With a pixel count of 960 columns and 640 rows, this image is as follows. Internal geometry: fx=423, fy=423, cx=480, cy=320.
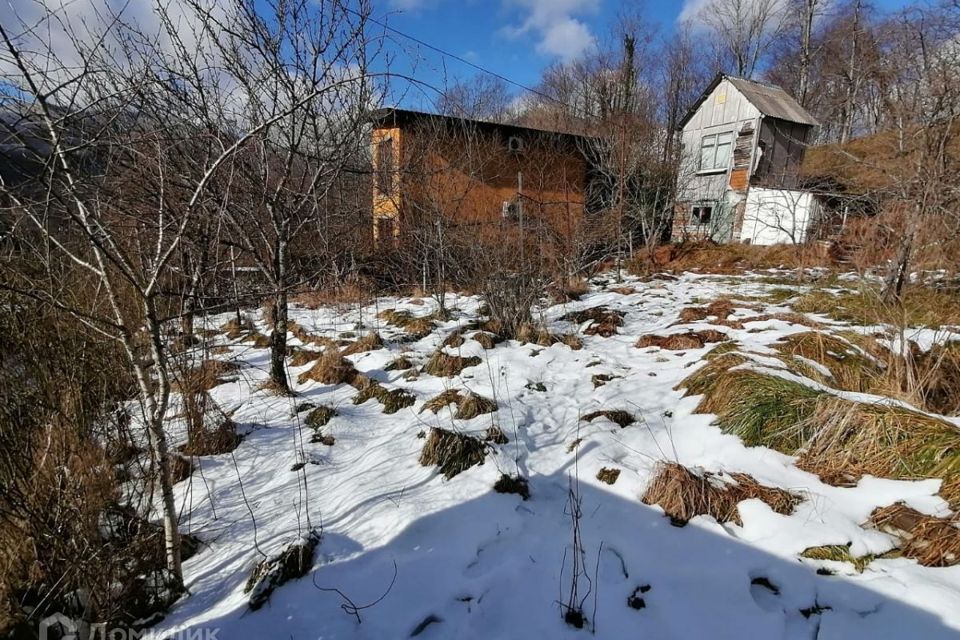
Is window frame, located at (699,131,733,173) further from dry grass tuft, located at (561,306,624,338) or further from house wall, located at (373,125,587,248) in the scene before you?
dry grass tuft, located at (561,306,624,338)

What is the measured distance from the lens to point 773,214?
1334 cm

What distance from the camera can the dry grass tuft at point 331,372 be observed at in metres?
4.54

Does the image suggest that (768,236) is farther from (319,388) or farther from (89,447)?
(89,447)

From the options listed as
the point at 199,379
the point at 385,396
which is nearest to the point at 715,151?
the point at 385,396

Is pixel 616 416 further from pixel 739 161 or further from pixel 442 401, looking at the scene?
pixel 739 161

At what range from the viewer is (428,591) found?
6.55 feet

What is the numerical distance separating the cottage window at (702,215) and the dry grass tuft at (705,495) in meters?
15.4

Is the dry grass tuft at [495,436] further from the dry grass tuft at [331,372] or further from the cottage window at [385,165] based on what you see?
the cottage window at [385,165]

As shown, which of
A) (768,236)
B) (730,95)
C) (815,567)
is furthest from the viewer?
(730,95)

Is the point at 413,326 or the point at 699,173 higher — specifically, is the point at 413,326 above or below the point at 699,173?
below

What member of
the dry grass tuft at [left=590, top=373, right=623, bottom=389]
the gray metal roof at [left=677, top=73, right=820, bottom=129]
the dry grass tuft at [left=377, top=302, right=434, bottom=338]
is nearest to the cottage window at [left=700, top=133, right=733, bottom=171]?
the gray metal roof at [left=677, top=73, right=820, bottom=129]

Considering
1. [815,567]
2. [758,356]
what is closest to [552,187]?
[758,356]

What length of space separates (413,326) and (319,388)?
7.34ft

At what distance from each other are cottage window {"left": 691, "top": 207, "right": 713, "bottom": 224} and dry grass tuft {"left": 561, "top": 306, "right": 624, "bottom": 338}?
431 inches
